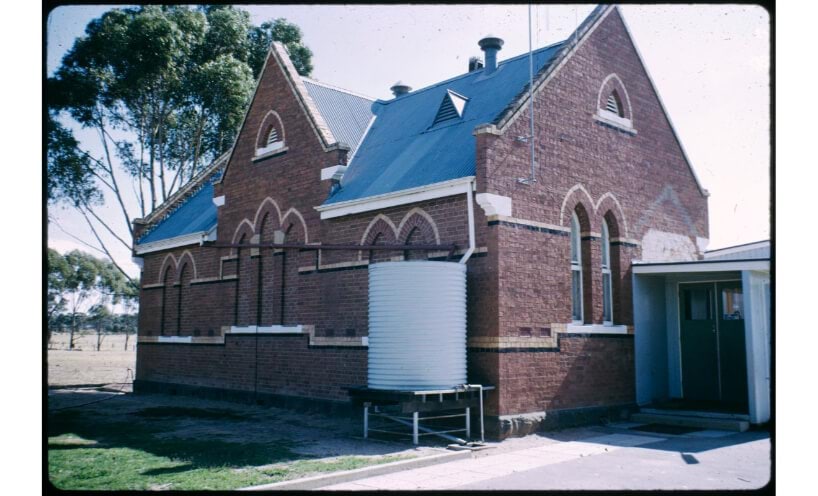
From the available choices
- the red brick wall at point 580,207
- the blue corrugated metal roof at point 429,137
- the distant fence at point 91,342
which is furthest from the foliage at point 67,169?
the distant fence at point 91,342

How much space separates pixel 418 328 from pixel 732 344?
26.4ft

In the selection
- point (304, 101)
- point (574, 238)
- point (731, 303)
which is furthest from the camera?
point (304, 101)

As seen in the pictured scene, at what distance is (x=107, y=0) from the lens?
877cm

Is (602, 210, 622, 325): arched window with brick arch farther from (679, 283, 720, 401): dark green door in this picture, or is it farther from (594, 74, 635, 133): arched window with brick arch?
(594, 74, 635, 133): arched window with brick arch

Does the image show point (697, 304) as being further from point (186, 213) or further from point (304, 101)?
point (186, 213)

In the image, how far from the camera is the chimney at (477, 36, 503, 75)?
65.1ft

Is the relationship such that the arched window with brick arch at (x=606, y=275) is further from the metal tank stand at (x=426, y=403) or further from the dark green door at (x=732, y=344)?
the metal tank stand at (x=426, y=403)

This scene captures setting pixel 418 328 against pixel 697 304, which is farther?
pixel 697 304

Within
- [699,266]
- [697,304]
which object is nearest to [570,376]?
[699,266]

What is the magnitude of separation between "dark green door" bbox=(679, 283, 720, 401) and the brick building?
61.0 inches

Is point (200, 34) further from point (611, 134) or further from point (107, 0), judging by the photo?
point (107, 0)

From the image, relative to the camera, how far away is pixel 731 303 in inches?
671

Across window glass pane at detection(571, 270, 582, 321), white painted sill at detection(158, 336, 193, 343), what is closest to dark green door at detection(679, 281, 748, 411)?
window glass pane at detection(571, 270, 582, 321)

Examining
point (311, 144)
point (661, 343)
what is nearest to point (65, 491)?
point (311, 144)
